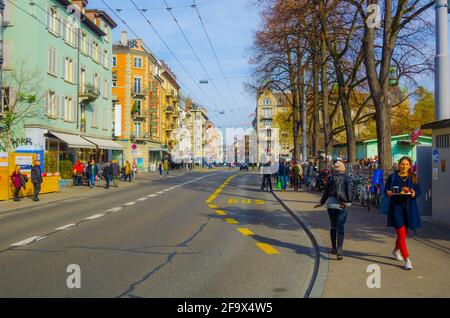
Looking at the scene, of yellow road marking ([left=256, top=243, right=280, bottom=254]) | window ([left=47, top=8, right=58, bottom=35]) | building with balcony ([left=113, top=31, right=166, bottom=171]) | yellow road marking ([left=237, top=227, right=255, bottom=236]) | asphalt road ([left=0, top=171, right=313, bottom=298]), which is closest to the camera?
asphalt road ([left=0, top=171, right=313, bottom=298])

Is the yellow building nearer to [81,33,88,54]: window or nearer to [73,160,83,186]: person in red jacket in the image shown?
[81,33,88,54]: window

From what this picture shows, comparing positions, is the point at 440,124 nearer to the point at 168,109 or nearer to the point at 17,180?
the point at 17,180

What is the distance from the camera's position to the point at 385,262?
7.91 meters

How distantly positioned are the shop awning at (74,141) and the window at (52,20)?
24.8 feet

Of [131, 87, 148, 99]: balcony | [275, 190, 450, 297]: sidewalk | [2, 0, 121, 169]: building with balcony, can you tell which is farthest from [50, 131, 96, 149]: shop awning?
[131, 87, 148, 99]: balcony

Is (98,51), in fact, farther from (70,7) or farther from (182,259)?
(182,259)

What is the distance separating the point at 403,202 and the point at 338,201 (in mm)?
1082

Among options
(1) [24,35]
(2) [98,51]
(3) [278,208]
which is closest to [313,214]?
(3) [278,208]

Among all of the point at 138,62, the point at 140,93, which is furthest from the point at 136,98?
the point at 138,62

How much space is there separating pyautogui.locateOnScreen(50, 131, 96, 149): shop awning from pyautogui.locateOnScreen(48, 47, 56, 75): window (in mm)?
4610

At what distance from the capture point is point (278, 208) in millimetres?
18125

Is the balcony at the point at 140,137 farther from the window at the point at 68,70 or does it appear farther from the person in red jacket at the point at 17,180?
the person in red jacket at the point at 17,180

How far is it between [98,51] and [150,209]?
107ft

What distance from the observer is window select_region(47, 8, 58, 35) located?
113 ft
